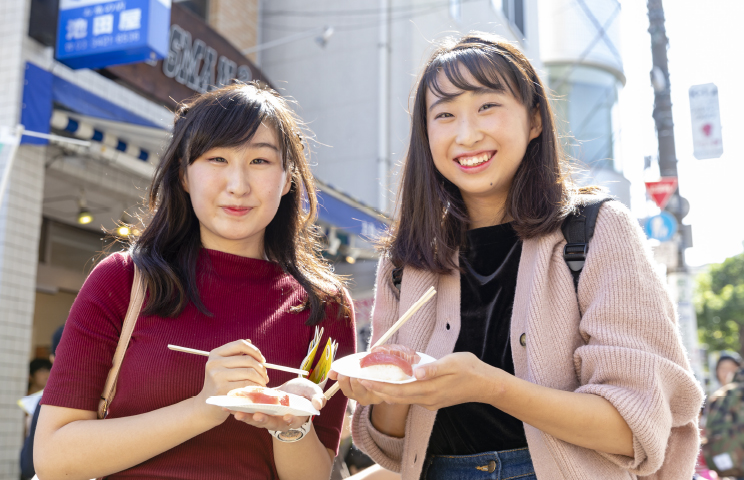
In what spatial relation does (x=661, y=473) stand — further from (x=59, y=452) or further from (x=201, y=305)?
(x=59, y=452)

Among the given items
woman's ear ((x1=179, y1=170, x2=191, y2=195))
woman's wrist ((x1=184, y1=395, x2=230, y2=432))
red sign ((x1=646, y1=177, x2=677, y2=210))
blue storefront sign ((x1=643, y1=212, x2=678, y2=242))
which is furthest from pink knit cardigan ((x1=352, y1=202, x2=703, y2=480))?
red sign ((x1=646, y1=177, x2=677, y2=210))

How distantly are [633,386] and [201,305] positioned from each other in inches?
51.7

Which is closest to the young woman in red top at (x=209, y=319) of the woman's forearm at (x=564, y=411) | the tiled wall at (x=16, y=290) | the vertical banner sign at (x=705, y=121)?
the woman's forearm at (x=564, y=411)

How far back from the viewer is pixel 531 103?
6.98 ft

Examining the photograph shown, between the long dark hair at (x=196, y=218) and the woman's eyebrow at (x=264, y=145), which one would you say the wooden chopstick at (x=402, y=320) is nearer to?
the long dark hair at (x=196, y=218)

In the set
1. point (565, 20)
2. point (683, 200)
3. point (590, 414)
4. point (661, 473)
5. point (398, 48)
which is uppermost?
point (565, 20)

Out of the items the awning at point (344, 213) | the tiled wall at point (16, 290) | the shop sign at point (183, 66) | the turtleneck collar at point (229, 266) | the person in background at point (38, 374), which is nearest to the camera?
the turtleneck collar at point (229, 266)

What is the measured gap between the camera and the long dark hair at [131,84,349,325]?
208 cm

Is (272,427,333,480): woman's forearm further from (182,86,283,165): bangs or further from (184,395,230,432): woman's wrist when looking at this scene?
(182,86,283,165): bangs

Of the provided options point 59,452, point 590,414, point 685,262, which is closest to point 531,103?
point 590,414

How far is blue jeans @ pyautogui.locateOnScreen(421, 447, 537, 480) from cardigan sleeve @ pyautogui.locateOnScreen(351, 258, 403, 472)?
0.72 ft

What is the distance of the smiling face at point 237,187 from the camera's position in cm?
212

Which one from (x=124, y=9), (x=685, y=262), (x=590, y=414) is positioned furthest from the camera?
(x=685, y=262)

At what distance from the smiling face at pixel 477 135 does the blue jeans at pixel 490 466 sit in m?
0.81
